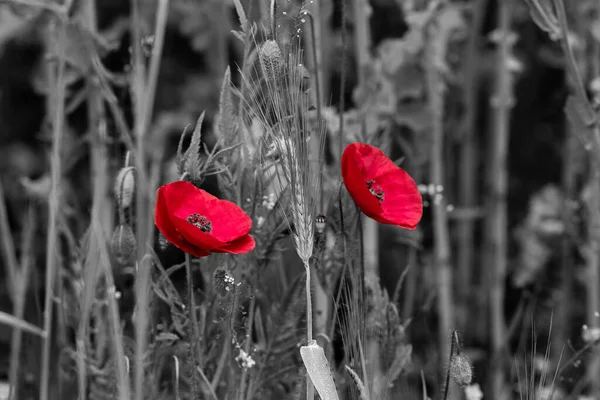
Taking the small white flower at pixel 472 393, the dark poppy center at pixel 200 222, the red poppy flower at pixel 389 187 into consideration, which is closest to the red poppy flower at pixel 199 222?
the dark poppy center at pixel 200 222

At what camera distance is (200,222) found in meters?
0.68

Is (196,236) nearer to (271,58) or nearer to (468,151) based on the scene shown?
(271,58)

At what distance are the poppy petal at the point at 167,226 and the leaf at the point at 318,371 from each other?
111 millimetres

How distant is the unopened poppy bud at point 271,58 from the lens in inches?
25.5

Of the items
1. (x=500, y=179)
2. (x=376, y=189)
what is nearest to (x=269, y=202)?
(x=376, y=189)

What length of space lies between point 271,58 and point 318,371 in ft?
0.81

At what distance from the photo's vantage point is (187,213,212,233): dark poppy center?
2.22 feet

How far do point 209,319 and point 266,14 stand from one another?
11.7 inches

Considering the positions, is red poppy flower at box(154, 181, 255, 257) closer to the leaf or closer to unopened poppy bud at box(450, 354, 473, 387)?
the leaf

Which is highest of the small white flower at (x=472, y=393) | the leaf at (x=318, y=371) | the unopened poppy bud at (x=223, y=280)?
the unopened poppy bud at (x=223, y=280)

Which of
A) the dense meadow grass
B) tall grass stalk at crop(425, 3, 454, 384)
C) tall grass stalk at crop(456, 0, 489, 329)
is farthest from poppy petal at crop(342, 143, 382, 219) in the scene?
tall grass stalk at crop(456, 0, 489, 329)

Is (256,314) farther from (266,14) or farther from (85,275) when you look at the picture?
(266,14)

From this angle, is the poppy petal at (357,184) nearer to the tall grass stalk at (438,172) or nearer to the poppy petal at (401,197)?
the poppy petal at (401,197)

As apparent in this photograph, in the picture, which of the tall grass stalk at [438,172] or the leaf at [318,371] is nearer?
the leaf at [318,371]
